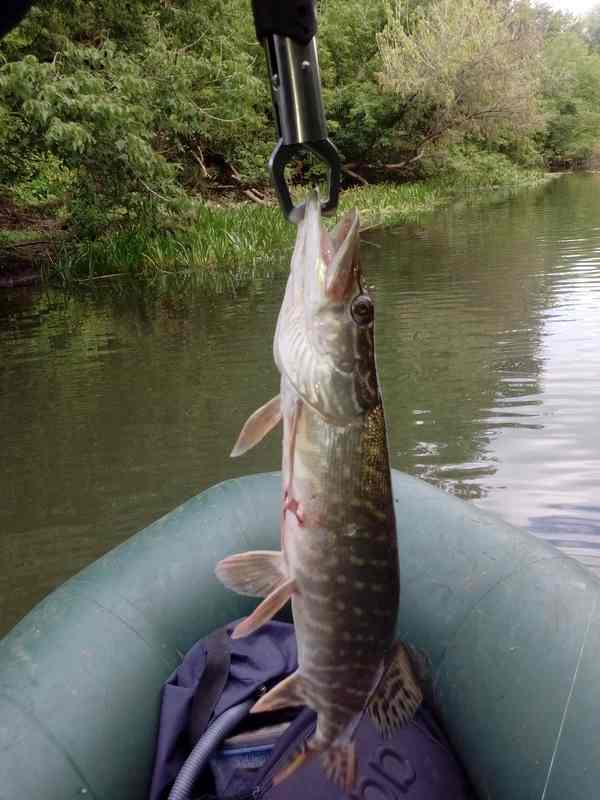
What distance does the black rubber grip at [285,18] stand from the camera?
135 centimetres

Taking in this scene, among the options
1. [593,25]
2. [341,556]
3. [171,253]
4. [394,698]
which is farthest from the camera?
[593,25]

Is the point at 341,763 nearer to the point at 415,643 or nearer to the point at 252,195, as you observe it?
the point at 415,643

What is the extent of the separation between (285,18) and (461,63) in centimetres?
2840

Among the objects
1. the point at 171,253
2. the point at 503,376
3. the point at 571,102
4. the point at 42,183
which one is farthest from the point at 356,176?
the point at 503,376

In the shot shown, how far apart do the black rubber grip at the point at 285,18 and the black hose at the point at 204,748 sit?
5.64 feet

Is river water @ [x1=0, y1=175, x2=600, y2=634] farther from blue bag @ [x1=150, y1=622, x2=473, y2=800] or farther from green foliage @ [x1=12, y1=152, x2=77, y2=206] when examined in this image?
green foliage @ [x1=12, y1=152, x2=77, y2=206]

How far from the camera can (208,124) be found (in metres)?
18.3

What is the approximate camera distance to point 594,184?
107 ft

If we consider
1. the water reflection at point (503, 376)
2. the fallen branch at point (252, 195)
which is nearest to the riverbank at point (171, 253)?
the water reflection at point (503, 376)

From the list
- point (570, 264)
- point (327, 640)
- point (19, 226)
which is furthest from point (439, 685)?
point (19, 226)

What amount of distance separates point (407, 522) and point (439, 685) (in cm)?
54

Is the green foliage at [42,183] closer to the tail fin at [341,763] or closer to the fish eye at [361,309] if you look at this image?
the fish eye at [361,309]

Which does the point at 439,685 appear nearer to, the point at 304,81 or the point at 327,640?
the point at 327,640

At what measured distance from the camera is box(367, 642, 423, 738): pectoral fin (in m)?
1.57
